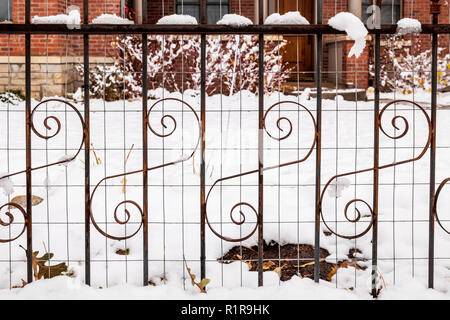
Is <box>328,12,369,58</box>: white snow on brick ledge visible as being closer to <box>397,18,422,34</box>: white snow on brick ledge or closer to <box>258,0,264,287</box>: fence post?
<box>397,18,422,34</box>: white snow on brick ledge

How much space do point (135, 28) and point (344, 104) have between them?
7351mm

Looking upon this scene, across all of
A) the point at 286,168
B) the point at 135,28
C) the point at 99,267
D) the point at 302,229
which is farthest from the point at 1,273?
the point at 286,168

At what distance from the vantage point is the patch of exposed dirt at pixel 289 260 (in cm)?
312

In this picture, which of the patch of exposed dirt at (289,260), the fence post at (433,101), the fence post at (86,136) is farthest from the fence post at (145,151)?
the fence post at (433,101)

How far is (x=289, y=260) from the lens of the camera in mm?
3291

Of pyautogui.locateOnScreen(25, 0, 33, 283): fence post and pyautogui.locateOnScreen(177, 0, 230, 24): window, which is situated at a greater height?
pyautogui.locateOnScreen(177, 0, 230, 24): window

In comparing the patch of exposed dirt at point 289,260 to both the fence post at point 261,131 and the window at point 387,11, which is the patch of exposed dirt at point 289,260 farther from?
the window at point 387,11

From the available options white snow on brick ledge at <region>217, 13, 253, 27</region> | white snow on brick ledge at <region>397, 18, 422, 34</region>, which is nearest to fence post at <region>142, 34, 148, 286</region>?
white snow on brick ledge at <region>217, 13, 253, 27</region>

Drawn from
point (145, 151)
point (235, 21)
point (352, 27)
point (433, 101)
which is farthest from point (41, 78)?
point (433, 101)

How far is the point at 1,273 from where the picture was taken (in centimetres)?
296

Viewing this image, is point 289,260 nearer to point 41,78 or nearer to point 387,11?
point 41,78

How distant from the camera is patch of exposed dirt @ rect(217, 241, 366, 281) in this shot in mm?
3125
